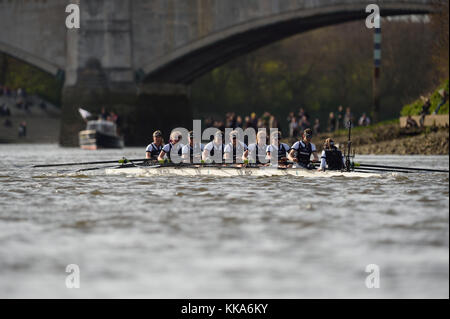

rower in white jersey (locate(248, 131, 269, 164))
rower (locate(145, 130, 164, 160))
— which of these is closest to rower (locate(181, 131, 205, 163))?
rower (locate(145, 130, 164, 160))

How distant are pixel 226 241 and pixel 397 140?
28.0m

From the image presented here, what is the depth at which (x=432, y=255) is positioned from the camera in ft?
32.4

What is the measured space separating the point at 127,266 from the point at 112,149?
36987 mm

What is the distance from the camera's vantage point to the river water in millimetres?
8461

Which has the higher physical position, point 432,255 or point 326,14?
point 326,14

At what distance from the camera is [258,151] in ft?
74.3

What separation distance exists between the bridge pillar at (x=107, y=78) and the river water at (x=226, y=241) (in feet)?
96.9

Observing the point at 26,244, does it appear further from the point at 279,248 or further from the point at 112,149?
the point at 112,149

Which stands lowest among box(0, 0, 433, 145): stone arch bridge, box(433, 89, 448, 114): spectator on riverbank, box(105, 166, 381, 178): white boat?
box(105, 166, 381, 178): white boat

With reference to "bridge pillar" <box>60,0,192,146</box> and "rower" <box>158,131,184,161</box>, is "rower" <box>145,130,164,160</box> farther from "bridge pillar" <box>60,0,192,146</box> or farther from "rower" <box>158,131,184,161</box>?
"bridge pillar" <box>60,0,192,146</box>

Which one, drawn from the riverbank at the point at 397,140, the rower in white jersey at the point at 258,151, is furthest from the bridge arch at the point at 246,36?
the rower in white jersey at the point at 258,151

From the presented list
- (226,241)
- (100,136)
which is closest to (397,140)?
(100,136)

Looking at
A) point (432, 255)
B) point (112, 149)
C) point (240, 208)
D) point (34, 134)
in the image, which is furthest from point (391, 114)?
point (432, 255)

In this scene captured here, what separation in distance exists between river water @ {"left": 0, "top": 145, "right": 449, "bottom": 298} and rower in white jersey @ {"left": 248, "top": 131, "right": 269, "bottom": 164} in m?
3.63
